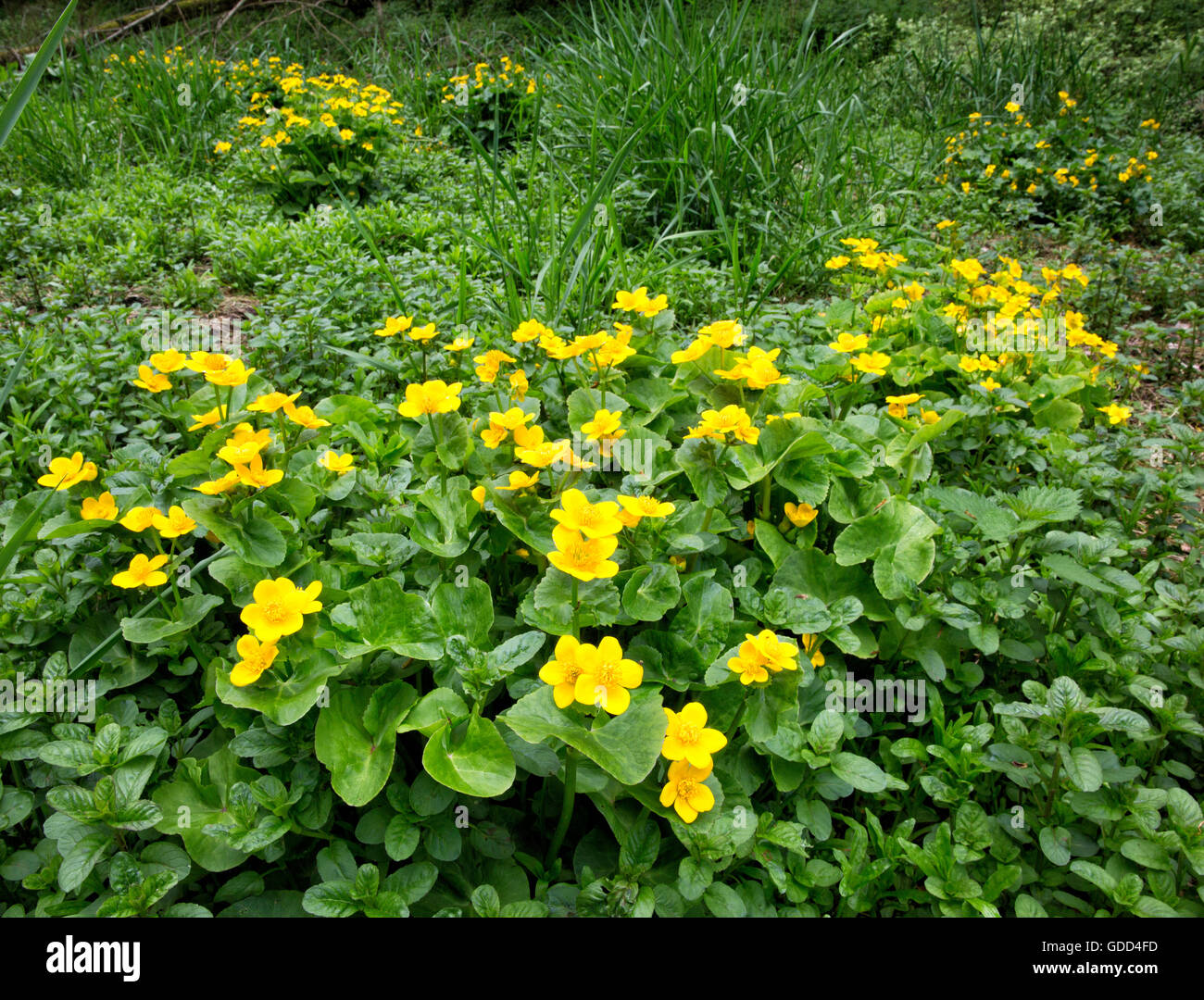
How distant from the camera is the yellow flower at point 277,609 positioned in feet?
4.00

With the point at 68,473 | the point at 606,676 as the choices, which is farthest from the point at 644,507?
the point at 68,473

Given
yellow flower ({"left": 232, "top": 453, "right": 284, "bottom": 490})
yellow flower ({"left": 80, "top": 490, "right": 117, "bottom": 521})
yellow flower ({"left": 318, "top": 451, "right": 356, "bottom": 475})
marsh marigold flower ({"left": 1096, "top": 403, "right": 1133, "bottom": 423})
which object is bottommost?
yellow flower ({"left": 80, "top": 490, "right": 117, "bottom": 521})

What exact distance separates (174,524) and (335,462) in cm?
35

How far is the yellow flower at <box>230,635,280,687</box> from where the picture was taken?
123 cm

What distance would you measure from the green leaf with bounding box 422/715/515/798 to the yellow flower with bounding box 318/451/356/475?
0.74m

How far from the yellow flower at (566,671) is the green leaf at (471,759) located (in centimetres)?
12

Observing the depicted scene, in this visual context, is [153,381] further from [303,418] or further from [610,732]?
[610,732]

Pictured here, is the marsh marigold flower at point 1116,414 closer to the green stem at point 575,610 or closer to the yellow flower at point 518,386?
the yellow flower at point 518,386

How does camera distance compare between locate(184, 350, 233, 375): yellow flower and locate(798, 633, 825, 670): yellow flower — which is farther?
locate(184, 350, 233, 375): yellow flower

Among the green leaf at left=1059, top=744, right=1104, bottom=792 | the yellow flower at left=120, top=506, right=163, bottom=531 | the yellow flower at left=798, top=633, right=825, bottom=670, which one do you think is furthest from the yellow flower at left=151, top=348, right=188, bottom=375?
the green leaf at left=1059, top=744, right=1104, bottom=792

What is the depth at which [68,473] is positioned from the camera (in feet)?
5.17

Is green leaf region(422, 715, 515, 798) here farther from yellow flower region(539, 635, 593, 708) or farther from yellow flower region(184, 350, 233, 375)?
yellow flower region(184, 350, 233, 375)

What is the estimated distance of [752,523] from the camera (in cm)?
181
